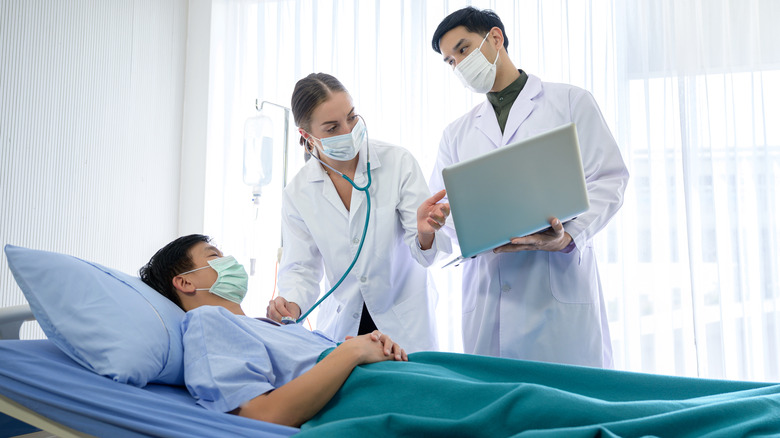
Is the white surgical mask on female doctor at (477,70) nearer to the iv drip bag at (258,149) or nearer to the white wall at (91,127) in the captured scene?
the iv drip bag at (258,149)

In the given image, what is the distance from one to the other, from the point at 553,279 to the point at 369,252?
21.8 inches

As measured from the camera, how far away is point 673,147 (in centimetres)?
268

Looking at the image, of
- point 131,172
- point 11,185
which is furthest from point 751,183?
point 11,185

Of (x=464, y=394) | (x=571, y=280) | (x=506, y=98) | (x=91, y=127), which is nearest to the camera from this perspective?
(x=464, y=394)

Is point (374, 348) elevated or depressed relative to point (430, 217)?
depressed

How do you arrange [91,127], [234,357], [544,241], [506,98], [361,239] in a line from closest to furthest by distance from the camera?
[234,357] < [544,241] < [361,239] < [506,98] < [91,127]

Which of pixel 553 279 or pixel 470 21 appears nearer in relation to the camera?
pixel 553 279

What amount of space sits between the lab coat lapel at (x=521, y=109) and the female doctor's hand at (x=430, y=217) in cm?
39

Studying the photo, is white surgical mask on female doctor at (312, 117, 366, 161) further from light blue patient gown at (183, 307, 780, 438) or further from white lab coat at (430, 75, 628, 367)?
light blue patient gown at (183, 307, 780, 438)

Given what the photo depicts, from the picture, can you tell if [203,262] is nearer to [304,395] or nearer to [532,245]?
[304,395]

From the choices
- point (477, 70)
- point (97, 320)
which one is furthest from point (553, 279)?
point (97, 320)

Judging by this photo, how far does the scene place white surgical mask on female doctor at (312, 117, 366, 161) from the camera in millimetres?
1804

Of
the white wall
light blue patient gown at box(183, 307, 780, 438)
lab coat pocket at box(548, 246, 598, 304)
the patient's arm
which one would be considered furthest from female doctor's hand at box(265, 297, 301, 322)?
the white wall

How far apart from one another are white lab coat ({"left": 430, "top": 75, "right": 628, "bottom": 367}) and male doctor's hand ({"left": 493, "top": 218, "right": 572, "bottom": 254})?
2.5 inches
